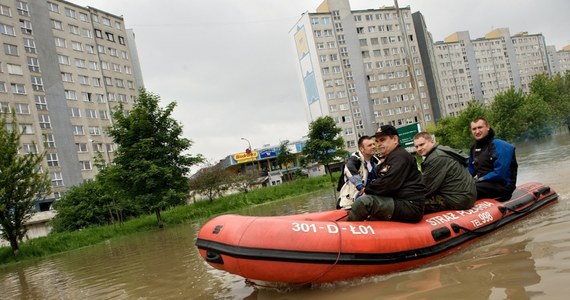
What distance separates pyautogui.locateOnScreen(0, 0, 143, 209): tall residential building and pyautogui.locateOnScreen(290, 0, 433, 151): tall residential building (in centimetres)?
2846

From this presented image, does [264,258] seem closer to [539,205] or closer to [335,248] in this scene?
[335,248]

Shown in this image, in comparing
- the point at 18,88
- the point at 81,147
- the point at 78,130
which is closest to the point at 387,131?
the point at 18,88

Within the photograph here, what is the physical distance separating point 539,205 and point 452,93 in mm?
94645

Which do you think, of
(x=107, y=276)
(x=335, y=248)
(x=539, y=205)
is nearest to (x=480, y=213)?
(x=539, y=205)

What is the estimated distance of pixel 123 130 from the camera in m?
25.3

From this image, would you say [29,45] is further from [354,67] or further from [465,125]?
[465,125]

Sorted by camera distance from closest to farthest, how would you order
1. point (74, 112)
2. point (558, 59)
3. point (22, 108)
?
point (22, 108) → point (74, 112) → point (558, 59)

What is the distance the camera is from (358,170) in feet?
24.6

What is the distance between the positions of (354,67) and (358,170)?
67.8m

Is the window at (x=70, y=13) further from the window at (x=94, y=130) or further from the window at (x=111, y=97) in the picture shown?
the window at (x=94, y=130)

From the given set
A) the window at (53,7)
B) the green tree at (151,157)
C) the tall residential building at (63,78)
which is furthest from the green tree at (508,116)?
the window at (53,7)

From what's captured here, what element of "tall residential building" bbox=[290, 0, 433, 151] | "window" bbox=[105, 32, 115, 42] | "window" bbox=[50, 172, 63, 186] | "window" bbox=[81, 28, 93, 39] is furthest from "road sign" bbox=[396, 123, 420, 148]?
"window" bbox=[105, 32, 115, 42]

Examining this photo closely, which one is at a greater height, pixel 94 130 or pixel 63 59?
pixel 63 59

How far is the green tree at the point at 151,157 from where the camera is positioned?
2430cm
